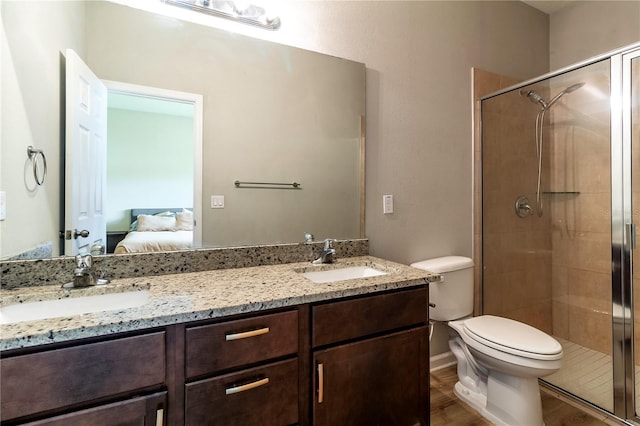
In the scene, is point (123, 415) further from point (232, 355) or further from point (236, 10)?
point (236, 10)

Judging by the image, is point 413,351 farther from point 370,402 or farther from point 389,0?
point 389,0

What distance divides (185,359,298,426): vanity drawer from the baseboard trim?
1380mm

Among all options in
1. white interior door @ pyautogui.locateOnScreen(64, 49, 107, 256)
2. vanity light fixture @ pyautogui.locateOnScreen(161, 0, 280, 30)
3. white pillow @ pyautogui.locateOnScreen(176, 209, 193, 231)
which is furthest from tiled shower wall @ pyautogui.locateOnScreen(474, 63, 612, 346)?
white interior door @ pyautogui.locateOnScreen(64, 49, 107, 256)

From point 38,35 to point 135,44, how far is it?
32 centimetres

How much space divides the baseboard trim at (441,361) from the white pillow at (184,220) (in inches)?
69.0

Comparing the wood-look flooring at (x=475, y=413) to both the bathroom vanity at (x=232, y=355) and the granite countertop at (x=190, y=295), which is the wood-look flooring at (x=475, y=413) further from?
the granite countertop at (x=190, y=295)

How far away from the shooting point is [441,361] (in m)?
2.16

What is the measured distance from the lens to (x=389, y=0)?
75.9 inches

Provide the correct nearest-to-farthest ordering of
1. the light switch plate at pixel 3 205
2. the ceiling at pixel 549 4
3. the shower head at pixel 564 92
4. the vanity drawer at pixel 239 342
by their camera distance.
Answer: the vanity drawer at pixel 239 342, the light switch plate at pixel 3 205, the shower head at pixel 564 92, the ceiling at pixel 549 4

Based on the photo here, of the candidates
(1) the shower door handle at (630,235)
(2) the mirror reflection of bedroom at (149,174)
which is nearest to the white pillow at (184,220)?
(2) the mirror reflection of bedroom at (149,174)

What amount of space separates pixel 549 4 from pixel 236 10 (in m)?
2.54

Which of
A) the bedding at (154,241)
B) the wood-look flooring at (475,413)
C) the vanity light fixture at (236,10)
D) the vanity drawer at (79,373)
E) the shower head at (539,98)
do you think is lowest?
the wood-look flooring at (475,413)

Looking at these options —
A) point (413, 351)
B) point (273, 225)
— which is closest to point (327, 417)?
point (413, 351)

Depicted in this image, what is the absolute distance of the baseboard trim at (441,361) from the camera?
2.13m
